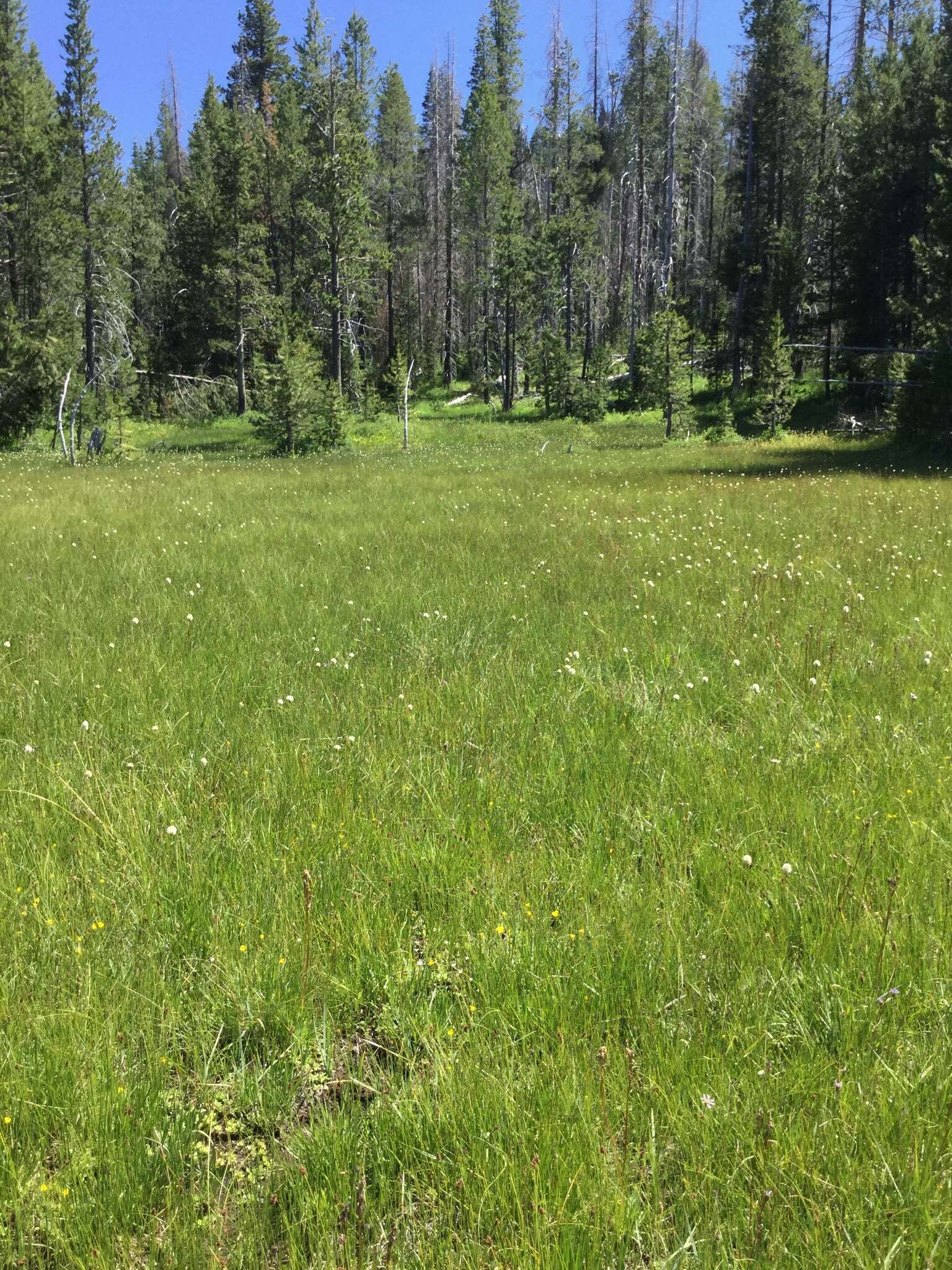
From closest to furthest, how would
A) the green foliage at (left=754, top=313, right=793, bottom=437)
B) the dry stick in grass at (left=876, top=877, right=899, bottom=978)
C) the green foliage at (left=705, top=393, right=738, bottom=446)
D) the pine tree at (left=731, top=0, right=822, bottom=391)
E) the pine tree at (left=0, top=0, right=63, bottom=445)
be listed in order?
1. the dry stick in grass at (left=876, top=877, right=899, bottom=978)
2. the green foliage at (left=705, top=393, right=738, bottom=446)
3. the green foliage at (left=754, top=313, right=793, bottom=437)
4. the pine tree at (left=0, top=0, right=63, bottom=445)
5. the pine tree at (left=731, top=0, right=822, bottom=391)

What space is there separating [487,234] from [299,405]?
A: 23418 millimetres

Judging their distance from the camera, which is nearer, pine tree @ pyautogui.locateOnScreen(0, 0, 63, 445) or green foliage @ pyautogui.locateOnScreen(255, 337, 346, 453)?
green foliage @ pyautogui.locateOnScreen(255, 337, 346, 453)

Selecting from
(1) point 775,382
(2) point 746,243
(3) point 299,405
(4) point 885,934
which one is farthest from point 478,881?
(2) point 746,243

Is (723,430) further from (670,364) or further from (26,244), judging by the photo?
(26,244)

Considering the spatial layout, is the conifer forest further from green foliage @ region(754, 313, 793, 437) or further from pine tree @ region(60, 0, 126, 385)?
pine tree @ region(60, 0, 126, 385)

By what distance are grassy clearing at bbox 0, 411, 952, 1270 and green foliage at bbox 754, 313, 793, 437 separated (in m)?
25.0

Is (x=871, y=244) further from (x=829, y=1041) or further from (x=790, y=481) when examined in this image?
(x=829, y=1041)

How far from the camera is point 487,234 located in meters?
43.9

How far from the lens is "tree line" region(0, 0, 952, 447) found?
98.0 ft

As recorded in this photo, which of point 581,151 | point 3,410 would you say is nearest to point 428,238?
point 581,151

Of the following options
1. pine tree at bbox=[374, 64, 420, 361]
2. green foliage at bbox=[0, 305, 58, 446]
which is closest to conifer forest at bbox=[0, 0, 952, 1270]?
green foliage at bbox=[0, 305, 58, 446]

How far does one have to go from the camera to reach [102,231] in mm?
32000

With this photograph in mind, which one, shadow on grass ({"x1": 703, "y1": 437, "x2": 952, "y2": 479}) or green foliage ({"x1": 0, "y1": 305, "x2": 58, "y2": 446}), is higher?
green foliage ({"x1": 0, "y1": 305, "x2": 58, "y2": 446})

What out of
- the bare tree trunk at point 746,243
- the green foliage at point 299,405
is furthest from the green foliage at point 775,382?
the green foliage at point 299,405
